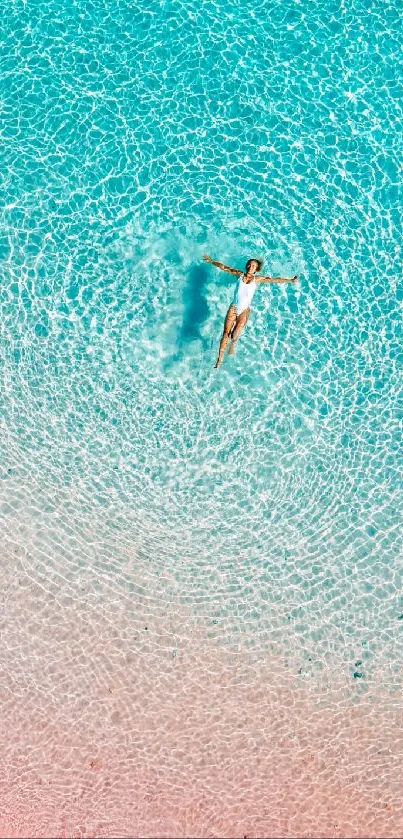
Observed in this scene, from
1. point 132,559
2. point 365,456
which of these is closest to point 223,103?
point 365,456

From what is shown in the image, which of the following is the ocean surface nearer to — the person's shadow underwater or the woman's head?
the person's shadow underwater

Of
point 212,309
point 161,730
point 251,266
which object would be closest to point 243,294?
point 251,266

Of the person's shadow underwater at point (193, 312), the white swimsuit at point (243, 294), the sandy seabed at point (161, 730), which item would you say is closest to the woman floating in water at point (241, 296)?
the white swimsuit at point (243, 294)

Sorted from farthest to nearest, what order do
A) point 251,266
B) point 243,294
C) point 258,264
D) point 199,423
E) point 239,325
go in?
point 199,423 → point 239,325 → point 258,264 → point 243,294 → point 251,266

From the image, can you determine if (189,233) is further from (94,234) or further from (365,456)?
(365,456)

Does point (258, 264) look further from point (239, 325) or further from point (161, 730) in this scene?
point (161, 730)

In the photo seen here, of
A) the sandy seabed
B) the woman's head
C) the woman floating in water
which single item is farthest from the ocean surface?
the woman's head

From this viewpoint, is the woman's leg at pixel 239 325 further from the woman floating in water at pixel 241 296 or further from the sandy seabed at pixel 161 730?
the sandy seabed at pixel 161 730
